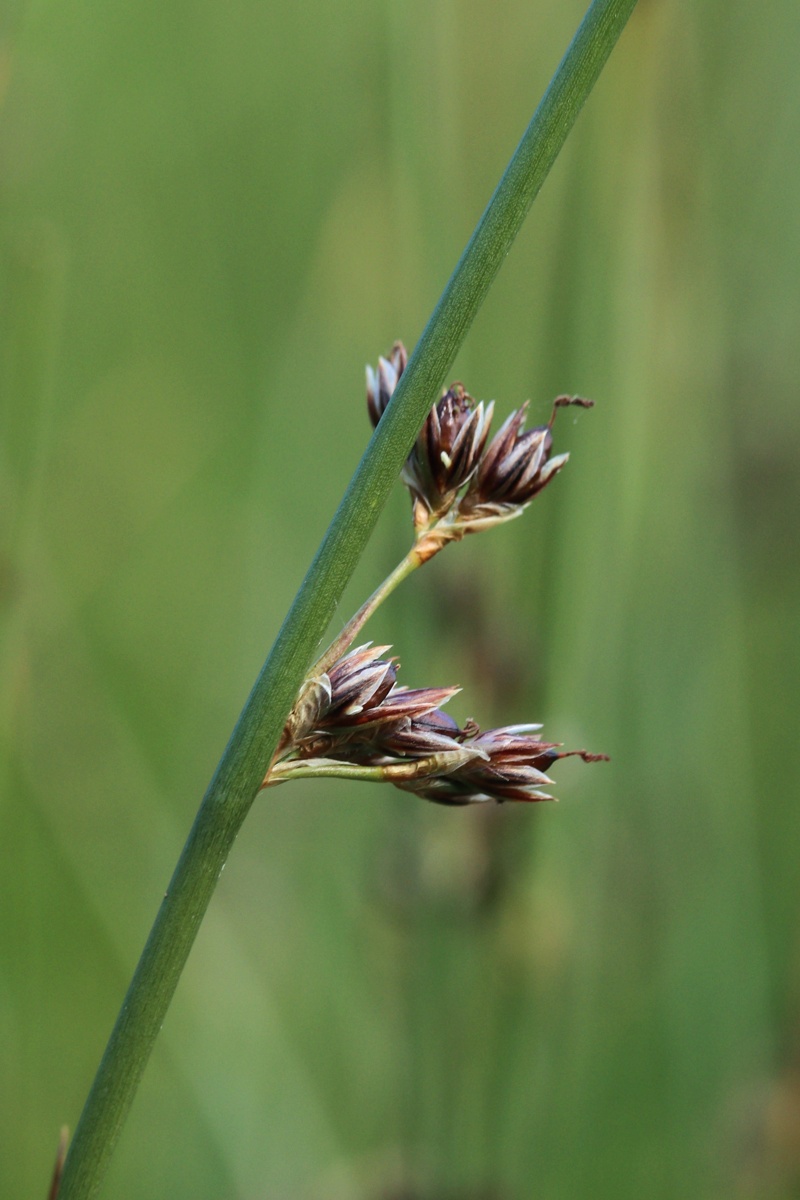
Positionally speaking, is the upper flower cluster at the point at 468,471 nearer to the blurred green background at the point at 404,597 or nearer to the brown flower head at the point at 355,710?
the brown flower head at the point at 355,710

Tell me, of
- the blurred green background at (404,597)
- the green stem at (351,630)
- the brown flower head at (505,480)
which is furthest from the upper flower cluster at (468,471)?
the blurred green background at (404,597)

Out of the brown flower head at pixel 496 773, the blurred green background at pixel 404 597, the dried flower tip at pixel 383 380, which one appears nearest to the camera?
the brown flower head at pixel 496 773

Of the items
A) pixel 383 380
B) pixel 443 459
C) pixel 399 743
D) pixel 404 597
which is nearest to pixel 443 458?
pixel 443 459

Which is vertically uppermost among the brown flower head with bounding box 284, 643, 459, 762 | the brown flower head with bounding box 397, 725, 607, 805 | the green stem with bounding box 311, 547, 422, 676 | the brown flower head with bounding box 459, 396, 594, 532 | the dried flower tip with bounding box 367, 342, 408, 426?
the dried flower tip with bounding box 367, 342, 408, 426

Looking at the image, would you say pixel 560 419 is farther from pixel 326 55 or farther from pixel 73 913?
pixel 326 55

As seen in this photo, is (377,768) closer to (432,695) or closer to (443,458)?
(432,695)

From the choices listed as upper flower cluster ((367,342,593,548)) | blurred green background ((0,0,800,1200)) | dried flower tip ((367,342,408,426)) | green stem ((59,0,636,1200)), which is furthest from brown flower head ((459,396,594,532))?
blurred green background ((0,0,800,1200))

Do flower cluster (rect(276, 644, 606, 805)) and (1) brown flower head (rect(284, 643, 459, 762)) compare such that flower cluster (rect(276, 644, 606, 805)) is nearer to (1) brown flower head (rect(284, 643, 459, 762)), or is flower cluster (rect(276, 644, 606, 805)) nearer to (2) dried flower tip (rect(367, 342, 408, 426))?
(1) brown flower head (rect(284, 643, 459, 762))
